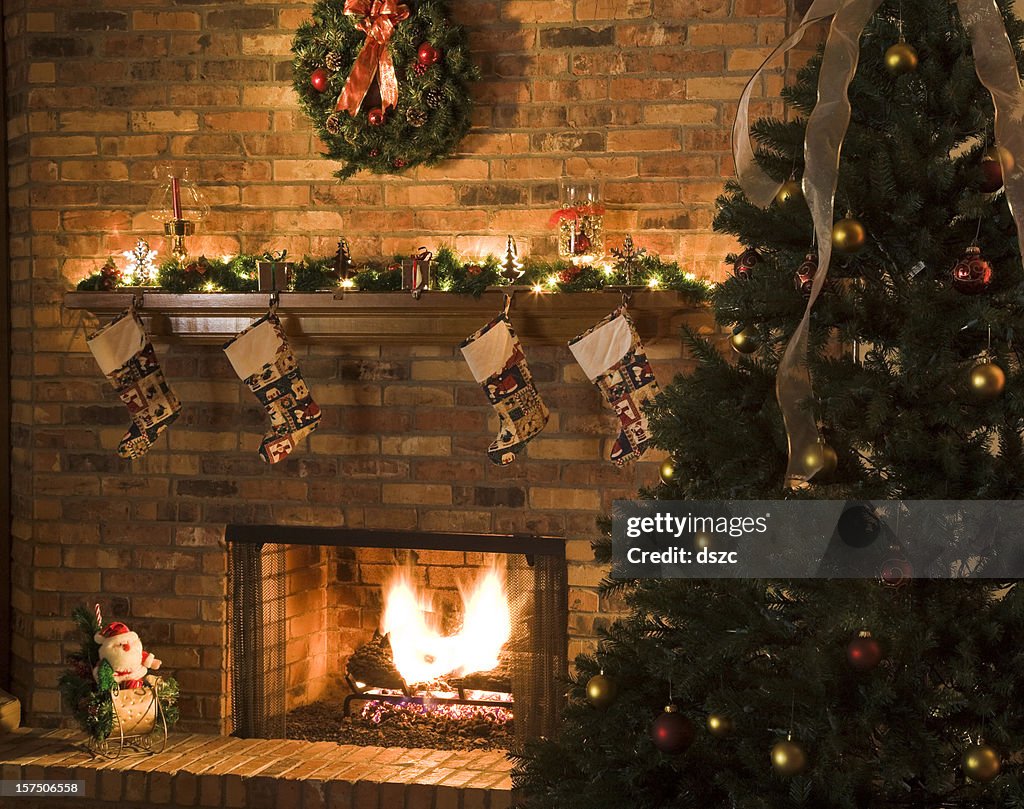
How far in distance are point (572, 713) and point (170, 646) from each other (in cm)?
205

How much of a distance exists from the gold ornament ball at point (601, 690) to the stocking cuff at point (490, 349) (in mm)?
1441

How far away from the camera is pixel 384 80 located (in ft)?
10.3

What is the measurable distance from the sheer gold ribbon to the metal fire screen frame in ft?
5.76

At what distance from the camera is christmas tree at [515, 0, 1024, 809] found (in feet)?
4.86

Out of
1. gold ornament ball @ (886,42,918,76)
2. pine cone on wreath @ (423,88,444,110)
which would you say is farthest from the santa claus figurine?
gold ornament ball @ (886,42,918,76)

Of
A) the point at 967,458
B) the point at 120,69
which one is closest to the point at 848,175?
the point at 967,458

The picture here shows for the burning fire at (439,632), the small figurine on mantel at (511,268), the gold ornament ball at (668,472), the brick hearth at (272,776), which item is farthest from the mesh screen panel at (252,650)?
the gold ornament ball at (668,472)

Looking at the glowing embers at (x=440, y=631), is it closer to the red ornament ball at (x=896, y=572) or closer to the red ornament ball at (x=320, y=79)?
the red ornament ball at (x=320, y=79)

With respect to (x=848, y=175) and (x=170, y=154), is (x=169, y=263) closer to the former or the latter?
(x=170, y=154)

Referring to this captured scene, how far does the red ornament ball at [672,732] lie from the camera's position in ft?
5.12

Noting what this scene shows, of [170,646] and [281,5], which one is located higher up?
[281,5]

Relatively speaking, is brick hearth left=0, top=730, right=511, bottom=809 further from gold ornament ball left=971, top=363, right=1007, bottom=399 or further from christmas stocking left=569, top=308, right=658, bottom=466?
gold ornament ball left=971, top=363, right=1007, bottom=399

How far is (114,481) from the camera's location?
343 centimetres

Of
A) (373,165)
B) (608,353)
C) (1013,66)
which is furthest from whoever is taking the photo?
(373,165)
